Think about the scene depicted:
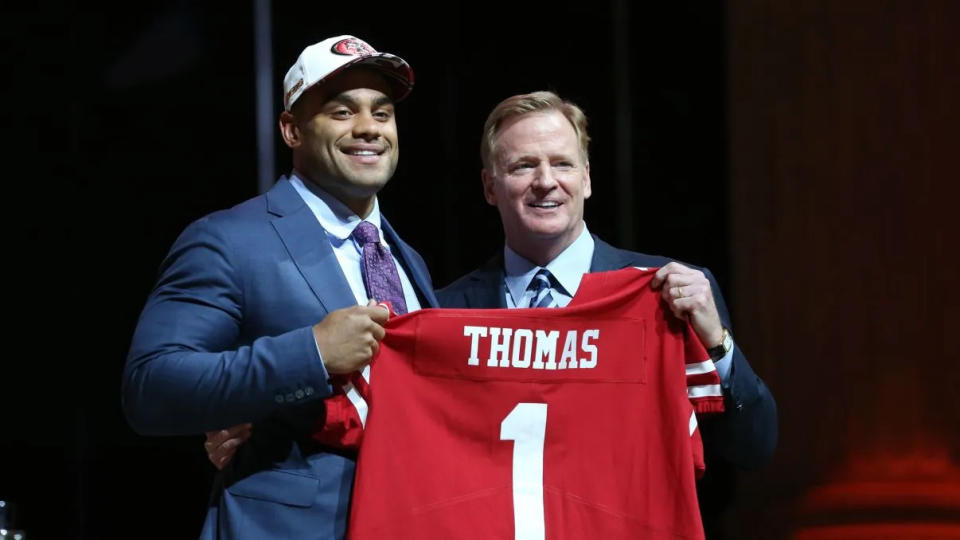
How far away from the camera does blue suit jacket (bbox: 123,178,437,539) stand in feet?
6.50

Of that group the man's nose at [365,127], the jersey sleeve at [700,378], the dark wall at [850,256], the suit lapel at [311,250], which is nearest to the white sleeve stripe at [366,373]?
the suit lapel at [311,250]

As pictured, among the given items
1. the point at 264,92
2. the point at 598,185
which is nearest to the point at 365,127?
the point at 264,92

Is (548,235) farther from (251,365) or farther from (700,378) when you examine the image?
(251,365)

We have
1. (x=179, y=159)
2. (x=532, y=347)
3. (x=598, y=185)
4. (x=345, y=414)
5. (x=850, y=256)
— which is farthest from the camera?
(x=598, y=185)

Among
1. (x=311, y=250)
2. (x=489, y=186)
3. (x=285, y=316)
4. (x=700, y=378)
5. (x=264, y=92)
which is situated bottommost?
(x=700, y=378)

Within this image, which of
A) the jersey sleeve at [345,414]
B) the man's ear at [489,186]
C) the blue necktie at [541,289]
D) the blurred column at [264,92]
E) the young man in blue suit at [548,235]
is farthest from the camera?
the blurred column at [264,92]

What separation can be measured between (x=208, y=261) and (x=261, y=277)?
0.32 ft

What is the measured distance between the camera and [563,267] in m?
2.57

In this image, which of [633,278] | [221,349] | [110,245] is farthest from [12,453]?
[633,278]

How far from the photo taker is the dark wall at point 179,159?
4.29m

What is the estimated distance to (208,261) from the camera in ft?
6.84

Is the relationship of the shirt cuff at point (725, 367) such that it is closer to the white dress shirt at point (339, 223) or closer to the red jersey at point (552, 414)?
the red jersey at point (552, 414)

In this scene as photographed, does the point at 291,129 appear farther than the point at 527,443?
Yes

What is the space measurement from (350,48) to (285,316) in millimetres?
545
